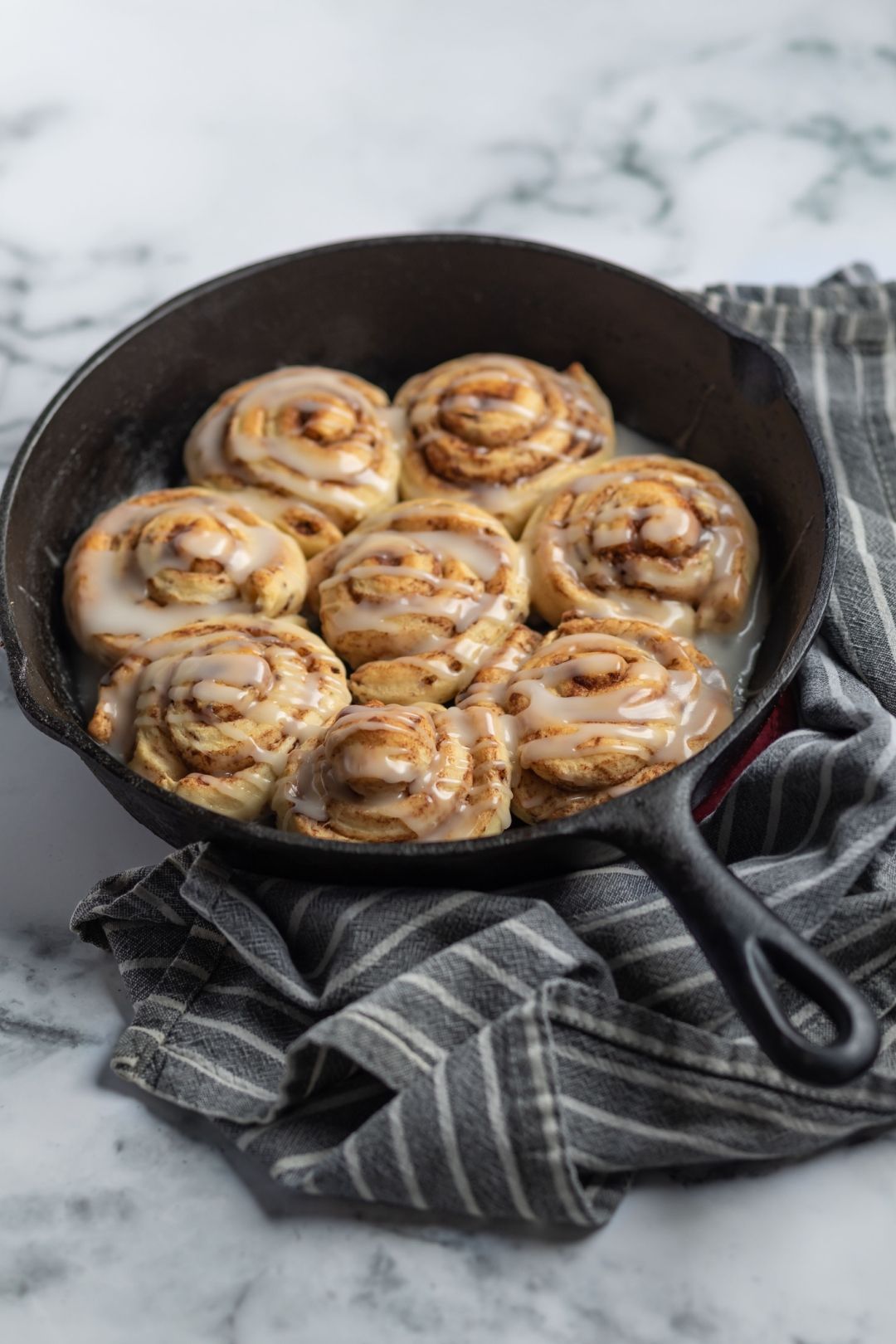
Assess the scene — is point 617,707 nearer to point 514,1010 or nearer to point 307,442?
point 514,1010

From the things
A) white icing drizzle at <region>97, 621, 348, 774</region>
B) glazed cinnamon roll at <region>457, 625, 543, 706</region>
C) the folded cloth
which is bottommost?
the folded cloth

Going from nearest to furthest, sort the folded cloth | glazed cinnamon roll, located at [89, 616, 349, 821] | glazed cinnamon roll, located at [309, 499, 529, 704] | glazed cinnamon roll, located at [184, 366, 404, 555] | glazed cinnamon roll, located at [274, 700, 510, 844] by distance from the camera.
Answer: the folded cloth
glazed cinnamon roll, located at [274, 700, 510, 844]
glazed cinnamon roll, located at [89, 616, 349, 821]
glazed cinnamon roll, located at [309, 499, 529, 704]
glazed cinnamon roll, located at [184, 366, 404, 555]

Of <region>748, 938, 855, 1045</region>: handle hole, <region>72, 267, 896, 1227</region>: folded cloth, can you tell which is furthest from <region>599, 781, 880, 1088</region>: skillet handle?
<region>72, 267, 896, 1227</region>: folded cloth

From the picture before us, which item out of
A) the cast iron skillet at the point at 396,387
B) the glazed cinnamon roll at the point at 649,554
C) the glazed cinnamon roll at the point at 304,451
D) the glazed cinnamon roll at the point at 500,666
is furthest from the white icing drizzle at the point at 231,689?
the glazed cinnamon roll at the point at 649,554

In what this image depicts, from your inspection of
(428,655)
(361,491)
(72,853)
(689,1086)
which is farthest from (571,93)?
(689,1086)

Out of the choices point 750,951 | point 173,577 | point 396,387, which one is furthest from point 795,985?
point 396,387

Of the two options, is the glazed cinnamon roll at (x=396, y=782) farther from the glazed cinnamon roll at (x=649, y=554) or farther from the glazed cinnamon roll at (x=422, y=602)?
the glazed cinnamon roll at (x=649, y=554)

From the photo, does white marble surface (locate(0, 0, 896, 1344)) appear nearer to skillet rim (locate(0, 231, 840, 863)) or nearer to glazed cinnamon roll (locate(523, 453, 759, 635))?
skillet rim (locate(0, 231, 840, 863))
